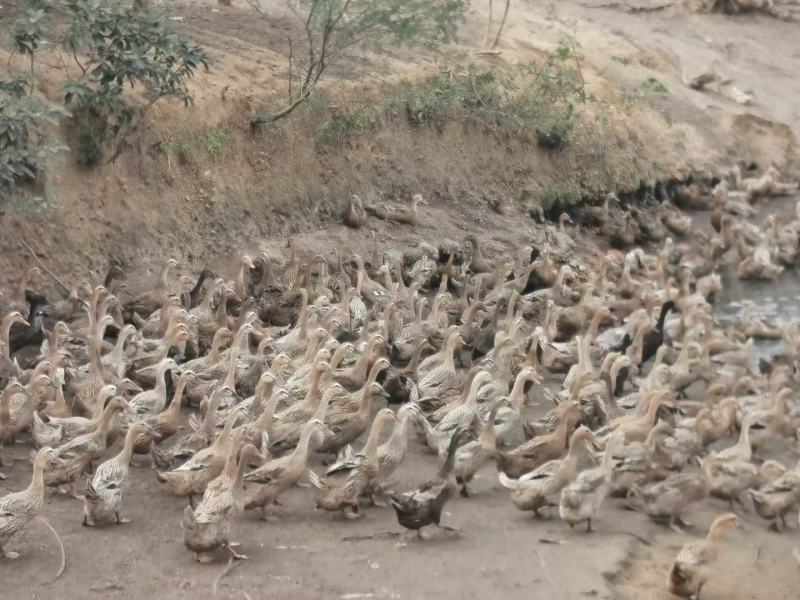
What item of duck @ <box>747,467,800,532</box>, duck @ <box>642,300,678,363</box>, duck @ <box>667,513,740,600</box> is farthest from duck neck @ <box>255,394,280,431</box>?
duck @ <box>642,300,678,363</box>

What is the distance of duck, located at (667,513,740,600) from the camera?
9.69 m

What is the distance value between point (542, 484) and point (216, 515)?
3119mm

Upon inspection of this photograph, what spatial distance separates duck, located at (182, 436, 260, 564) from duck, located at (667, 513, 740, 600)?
3.51 m

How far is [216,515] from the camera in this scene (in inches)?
374

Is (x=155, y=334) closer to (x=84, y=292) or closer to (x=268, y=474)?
(x=84, y=292)

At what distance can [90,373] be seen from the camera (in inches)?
484

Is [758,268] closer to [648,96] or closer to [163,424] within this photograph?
[648,96]

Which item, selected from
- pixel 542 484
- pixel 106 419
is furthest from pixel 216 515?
pixel 542 484

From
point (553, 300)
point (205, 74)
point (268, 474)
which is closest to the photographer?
point (268, 474)

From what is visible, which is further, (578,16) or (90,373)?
(578,16)

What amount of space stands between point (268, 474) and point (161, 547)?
3.75 feet

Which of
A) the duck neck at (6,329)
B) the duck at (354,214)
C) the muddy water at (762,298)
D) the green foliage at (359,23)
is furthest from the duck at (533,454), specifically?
the green foliage at (359,23)

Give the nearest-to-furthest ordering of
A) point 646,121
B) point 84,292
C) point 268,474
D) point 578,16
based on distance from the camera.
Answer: point 268,474 → point 84,292 → point 646,121 → point 578,16

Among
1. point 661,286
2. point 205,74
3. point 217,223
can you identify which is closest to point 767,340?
point 661,286
